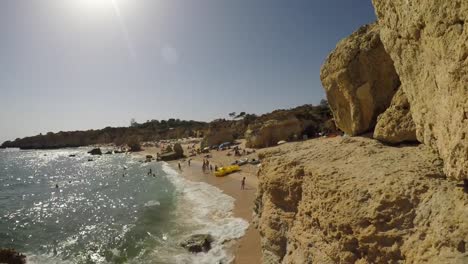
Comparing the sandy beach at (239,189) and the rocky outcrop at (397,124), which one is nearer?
the rocky outcrop at (397,124)

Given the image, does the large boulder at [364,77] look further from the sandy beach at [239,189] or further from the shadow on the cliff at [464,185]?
the sandy beach at [239,189]

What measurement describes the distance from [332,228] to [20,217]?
2646cm

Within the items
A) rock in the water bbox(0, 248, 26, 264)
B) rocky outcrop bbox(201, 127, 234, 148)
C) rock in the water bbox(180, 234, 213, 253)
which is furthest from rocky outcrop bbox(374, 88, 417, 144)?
rocky outcrop bbox(201, 127, 234, 148)

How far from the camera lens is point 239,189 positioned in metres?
27.6

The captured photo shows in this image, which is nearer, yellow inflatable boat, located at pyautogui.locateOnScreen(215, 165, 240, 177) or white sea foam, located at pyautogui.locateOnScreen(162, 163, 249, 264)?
white sea foam, located at pyautogui.locateOnScreen(162, 163, 249, 264)

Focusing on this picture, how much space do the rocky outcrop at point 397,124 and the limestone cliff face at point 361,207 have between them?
0.26 m

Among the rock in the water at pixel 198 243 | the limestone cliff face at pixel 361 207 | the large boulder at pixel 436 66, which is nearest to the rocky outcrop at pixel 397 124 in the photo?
the limestone cliff face at pixel 361 207

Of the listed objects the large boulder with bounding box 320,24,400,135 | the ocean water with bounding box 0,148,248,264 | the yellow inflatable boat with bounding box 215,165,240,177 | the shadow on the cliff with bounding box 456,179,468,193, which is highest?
the large boulder with bounding box 320,24,400,135

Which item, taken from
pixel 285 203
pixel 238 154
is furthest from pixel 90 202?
pixel 285 203

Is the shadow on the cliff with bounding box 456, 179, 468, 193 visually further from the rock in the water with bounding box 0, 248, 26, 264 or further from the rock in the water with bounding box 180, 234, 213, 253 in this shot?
the rock in the water with bounding box 0, 248, 26, 264

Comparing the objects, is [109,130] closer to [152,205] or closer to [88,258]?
[152,205]

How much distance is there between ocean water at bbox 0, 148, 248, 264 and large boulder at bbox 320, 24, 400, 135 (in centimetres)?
887

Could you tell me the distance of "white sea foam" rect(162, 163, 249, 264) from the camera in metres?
14.1

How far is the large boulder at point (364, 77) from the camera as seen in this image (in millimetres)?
7398
